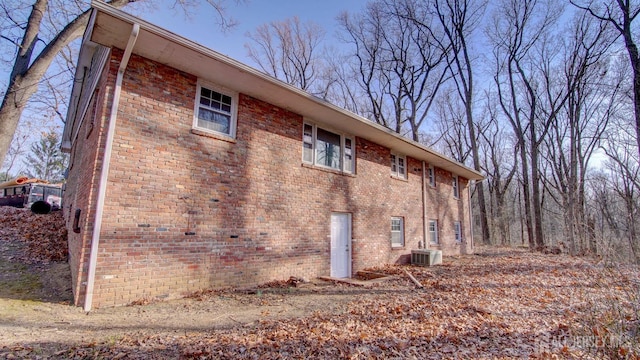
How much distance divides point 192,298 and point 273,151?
3.97 meters

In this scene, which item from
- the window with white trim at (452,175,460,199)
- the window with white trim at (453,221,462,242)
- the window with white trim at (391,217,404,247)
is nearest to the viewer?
the window with white trim at (391,217,404,247)

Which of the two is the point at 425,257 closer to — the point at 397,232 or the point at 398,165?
the point at 397,232

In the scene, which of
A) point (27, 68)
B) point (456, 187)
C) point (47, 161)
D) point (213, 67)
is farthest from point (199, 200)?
point (47, 161)

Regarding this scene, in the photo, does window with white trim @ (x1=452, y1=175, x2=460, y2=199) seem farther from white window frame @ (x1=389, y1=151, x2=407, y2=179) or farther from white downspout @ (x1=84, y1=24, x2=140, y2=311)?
white downspout @ (x1=84, y1=24, x2=140, y2=311)

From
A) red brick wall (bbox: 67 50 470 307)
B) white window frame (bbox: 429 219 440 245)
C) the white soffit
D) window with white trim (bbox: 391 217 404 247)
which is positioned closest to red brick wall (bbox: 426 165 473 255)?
white window frame (bbox: 429 219 440 245)

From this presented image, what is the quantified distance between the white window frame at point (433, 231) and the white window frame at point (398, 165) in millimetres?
3265

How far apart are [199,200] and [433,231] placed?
1183 centimetres

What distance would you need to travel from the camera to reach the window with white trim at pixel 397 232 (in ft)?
40.0

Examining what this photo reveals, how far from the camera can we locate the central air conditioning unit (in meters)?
11.8

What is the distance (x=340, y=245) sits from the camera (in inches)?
388

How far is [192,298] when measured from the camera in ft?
20.1

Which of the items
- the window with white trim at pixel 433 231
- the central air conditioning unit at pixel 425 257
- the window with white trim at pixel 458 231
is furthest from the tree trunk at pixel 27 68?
the window with white trim at pixel 458 231

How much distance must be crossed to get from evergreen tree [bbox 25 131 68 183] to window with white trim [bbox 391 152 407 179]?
1426 inches

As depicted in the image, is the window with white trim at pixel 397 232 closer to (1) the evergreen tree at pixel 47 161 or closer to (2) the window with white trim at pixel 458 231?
(2) the window with white trim at pixel 458 231
